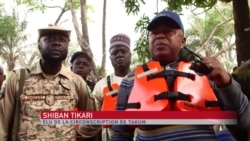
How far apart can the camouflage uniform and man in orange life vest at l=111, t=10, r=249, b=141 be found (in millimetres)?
837

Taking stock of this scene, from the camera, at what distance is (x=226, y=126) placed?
1843 millimetres

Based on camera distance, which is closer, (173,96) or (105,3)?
(173,96)

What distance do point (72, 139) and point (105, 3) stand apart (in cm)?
822

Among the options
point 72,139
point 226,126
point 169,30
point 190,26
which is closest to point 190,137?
→ point 226,126

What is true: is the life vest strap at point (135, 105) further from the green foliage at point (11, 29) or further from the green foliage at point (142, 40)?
the green foliage at point (11, 29)

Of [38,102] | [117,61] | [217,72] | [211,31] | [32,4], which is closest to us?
[217,72]

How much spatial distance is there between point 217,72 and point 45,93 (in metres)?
1.50

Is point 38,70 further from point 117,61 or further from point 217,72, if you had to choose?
point 217,72

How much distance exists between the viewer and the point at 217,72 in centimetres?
163

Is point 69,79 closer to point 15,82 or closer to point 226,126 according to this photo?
point 15,82

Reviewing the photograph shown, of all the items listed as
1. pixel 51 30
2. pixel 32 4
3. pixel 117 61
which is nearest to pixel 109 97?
pixel 117 61

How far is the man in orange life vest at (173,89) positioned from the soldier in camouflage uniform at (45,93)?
0.84 m

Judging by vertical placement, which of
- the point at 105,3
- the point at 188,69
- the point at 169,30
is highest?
the point at 105,3

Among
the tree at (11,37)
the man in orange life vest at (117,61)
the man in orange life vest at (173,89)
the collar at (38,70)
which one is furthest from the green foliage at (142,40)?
the tree at (11,37)
